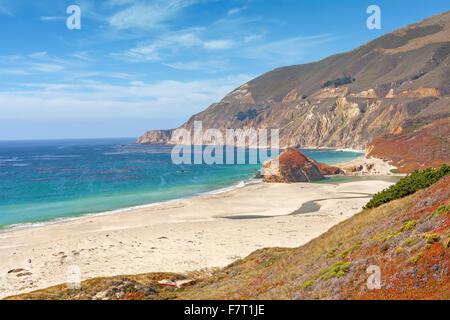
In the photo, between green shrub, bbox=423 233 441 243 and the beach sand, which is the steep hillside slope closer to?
green shrub, bbox=423 233 441 243

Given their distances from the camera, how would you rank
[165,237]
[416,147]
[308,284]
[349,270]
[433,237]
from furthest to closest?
[416,147] < [165,237] < [308,284] < [349,270] < [433,237]

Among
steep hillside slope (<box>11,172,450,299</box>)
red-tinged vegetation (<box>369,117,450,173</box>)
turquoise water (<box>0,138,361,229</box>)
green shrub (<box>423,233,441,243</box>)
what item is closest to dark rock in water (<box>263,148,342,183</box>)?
turquoise water (<box>0,138,361,229</box>)

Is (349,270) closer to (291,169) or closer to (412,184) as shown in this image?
(412,184)

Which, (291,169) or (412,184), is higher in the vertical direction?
(412,184)

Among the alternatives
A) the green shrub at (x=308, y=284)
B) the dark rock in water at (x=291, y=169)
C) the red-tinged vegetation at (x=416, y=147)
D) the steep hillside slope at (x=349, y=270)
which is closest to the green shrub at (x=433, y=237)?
the steep hillside slope at (x=349, y=270)

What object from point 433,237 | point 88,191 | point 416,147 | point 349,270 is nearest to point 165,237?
point 349,270
